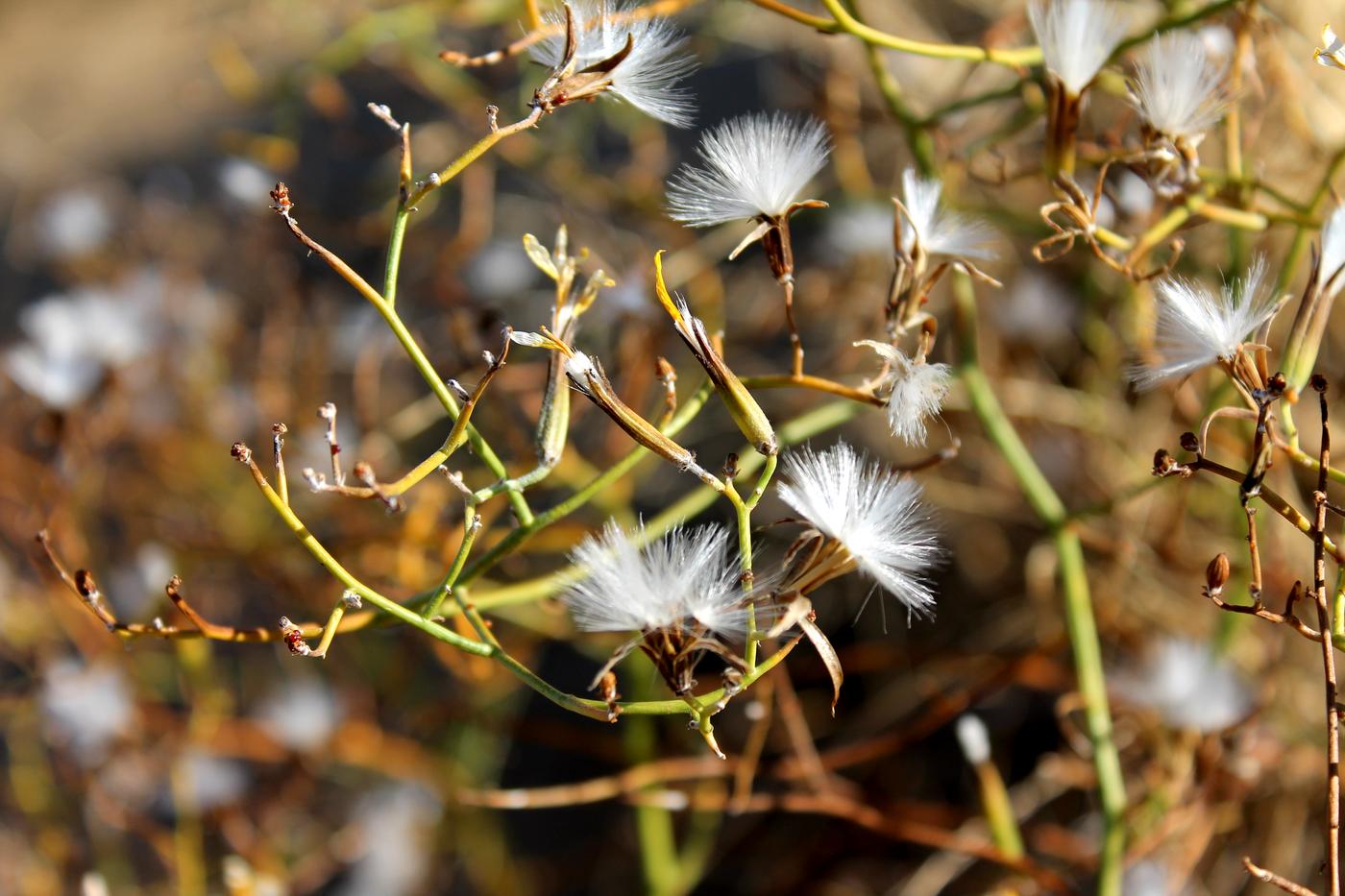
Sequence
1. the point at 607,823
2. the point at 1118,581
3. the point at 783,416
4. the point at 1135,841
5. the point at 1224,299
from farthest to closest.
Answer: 1. the point at 607,823
2. the point at 783,416
3. the point at 1118,581
4. the point at 1135,841
5. the point at 1224,299

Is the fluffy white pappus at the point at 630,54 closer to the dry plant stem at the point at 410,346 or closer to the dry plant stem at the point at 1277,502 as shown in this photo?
the dry plant stem at the point at 410,346

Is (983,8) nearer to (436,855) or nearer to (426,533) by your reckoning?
(426,533)

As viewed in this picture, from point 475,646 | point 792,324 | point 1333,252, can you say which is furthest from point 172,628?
point 1333,252

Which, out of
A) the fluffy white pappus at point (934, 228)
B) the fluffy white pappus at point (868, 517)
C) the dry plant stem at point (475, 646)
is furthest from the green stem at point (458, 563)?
the fluffy white pappus at point (934, 228)

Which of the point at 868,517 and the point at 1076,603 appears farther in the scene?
the point at 1076,603

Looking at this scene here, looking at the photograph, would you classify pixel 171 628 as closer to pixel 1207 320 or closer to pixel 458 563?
pixel 458 563

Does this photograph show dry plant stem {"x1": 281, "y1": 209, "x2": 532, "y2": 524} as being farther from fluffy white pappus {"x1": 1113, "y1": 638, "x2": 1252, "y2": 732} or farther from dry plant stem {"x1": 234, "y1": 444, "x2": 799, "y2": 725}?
fluffy white pappus {"x1": 1113, "y1": 638, "x2": 1252, "y2": 732}

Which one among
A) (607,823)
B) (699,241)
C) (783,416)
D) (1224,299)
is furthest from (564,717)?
(1224,299)
